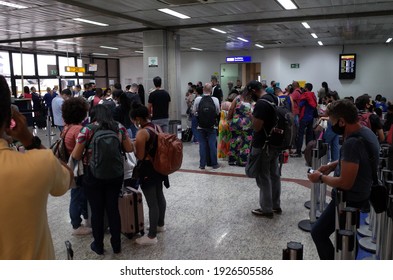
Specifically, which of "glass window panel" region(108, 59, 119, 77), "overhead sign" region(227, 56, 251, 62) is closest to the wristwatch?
"overhead sign" region(227, 56, 251, 62)

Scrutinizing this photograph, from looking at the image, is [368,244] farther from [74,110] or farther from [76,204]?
[74,110]

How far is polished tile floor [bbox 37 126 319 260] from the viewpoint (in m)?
3.56

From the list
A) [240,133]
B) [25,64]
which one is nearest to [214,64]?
[25,64]

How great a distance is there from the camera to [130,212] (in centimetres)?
379

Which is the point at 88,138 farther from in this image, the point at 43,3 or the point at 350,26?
the point at 350,26

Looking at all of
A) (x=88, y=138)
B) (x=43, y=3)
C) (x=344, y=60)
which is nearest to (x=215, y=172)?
(x=88, y=138)

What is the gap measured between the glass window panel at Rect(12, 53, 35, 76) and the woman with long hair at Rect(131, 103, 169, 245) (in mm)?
15382

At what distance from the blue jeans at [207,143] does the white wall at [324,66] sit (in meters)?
11.0

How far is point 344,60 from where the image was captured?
1575 cm

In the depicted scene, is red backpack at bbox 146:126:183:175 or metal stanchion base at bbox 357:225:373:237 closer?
red backpack at bbox 146:126:183:175

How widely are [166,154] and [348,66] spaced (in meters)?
14.4

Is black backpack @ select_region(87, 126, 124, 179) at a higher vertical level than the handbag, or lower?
higher

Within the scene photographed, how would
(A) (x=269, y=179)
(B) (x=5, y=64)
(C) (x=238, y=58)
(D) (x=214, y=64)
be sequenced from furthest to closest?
(D) (x=214, y=64) < (C) (x=238, y=58) < (B) (x=5, y=64) < (A) (x=269, y=179)

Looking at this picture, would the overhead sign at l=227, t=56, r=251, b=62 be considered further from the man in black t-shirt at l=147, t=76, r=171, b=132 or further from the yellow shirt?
the yellow shirt
